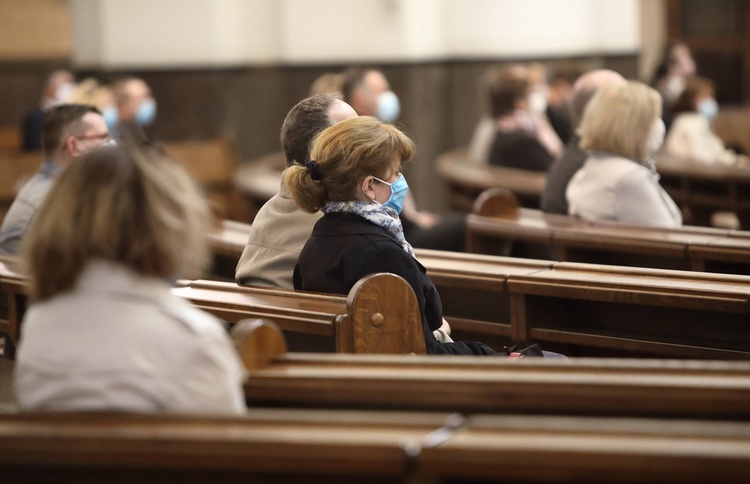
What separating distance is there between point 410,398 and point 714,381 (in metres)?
0.49

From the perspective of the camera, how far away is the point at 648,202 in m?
4.40

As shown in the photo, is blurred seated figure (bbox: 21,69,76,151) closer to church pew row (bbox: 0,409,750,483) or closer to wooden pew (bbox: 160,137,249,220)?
wooden pew (bbox: 160,137,249,220)

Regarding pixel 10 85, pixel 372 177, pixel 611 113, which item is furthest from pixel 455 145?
pixel 372 177

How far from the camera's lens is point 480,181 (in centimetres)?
704

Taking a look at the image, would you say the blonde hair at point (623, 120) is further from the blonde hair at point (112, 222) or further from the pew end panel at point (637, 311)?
the blonde hair at point (112, 222)

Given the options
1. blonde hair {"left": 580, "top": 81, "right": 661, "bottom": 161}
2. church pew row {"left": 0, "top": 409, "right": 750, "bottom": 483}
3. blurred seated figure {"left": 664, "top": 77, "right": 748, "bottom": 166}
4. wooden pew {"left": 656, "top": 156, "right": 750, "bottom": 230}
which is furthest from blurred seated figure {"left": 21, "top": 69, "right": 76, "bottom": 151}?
church pew row {"left": 0, "top": 409, "right": 750, "bottom": 483}

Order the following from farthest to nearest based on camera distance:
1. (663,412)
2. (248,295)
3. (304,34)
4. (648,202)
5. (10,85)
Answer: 1. (10,85)
2. (304,34)
3. (648,202)
4. (248,295)
5. (663,412)

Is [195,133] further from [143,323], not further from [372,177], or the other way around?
[143,323]

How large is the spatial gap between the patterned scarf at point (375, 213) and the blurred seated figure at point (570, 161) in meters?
2.24

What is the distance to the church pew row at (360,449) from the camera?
1395 mm

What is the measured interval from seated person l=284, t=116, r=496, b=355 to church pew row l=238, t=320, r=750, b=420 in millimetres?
872

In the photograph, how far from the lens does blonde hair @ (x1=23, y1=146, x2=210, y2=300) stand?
177 centimetres

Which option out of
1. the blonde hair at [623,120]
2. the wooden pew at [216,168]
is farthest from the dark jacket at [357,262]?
the wooden pew at [216,168]

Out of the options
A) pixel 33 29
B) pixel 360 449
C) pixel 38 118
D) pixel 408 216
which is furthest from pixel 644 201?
pixel 33 29
